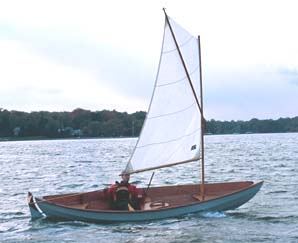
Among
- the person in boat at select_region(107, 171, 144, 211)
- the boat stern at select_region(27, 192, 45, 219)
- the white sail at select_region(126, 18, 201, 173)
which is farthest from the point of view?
the white sail at select_region(126, 18, 201, 173)

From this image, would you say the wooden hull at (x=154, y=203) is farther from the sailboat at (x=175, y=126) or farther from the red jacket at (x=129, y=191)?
the red jacket at (x=129, y=191)

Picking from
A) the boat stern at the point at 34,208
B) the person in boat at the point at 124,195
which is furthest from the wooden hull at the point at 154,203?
the person in boat at the point at 124,195

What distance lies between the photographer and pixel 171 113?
22.2 meters

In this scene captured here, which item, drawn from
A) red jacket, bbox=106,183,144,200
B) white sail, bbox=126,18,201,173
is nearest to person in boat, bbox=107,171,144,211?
red jacket, bbox=106,183,144,200

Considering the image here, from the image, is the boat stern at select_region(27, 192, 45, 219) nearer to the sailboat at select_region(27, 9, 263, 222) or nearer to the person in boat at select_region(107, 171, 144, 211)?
the sailboat at select_region(27, 9, 263, 222)

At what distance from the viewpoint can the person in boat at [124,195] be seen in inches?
850

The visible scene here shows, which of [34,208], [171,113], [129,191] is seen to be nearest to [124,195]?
[129,191]

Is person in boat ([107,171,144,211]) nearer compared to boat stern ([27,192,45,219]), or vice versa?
person in boat ([107,171,144,211])

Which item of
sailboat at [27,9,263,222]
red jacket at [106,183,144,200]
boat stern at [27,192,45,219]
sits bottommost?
boat stern at [27,192,45,219]

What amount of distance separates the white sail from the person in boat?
20.2 inches

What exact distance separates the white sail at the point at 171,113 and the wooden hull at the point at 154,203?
172 centimetres

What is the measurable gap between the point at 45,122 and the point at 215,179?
15347 centimetres

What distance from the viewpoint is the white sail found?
2192 cm

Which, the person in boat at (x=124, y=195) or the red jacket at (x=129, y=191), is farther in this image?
the red jacket at (x=129, y=191)
